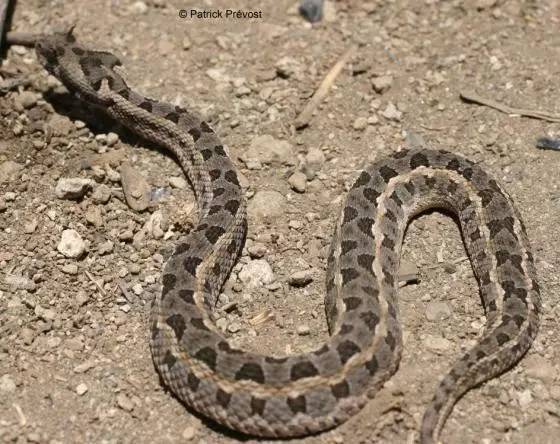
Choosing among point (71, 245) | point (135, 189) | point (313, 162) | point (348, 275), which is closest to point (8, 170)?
point (71, 245)

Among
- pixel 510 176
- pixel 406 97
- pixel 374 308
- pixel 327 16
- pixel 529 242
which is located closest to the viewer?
pixel 374 308

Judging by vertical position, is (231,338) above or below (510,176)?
below

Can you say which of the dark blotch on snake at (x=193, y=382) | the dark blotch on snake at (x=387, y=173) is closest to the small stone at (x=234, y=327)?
the dark blotch on snake at (x=193, y=382)

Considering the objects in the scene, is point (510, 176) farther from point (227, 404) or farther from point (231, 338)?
point (227, 404)

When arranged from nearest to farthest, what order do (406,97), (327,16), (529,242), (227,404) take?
(227,404)
(529,242)
(406,97)
(327,16)

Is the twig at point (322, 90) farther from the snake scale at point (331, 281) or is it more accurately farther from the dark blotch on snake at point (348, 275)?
the dark blotch on snake at point (348, 275)

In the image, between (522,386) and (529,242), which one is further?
(529,242)

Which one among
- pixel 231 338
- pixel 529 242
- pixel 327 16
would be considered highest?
pixel 327 16

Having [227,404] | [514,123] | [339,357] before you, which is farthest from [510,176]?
[227,404]
